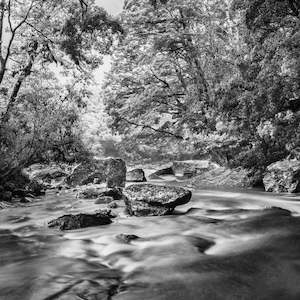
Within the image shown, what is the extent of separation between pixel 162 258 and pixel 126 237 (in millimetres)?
950

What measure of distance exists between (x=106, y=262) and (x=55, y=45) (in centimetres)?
1288

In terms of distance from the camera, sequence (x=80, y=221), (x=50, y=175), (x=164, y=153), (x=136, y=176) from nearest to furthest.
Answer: (x=80, y=221)
(x=136, y=176)
(x=50, y=175)
(x=164, y=153)

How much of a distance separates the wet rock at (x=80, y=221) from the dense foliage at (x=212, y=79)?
4.91 metres

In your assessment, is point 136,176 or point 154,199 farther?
point 136,176

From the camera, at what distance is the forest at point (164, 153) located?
126 inches

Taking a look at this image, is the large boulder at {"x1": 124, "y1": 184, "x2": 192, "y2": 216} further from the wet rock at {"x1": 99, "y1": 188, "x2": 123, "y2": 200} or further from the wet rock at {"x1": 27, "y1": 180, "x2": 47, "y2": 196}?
the wet rock at {"x1": 27, "y1": 180, "x2": 47, "y2": 196}

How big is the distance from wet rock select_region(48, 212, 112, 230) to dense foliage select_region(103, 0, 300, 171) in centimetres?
491

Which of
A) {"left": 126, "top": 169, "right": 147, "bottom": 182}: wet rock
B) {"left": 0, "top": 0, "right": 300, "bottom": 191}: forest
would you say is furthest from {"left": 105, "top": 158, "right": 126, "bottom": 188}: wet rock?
{"left": 126, "top": 169, "right": 147, "bottom": 182}: wet rock

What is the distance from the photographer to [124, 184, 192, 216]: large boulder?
6098 millimetres

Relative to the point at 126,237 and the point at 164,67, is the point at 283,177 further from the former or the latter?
the point at 164,67

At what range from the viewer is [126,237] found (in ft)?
14.8

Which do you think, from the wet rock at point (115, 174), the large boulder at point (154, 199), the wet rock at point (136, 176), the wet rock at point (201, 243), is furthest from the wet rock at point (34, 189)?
the wet rock at point (201, 243)

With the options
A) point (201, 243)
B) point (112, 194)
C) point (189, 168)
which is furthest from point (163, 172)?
point (201, 243)

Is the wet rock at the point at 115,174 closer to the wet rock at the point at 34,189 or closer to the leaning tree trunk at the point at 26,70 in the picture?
the wet rock at the point at 34,189
